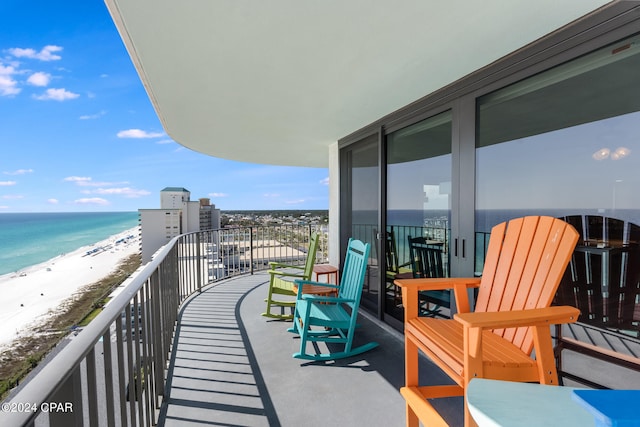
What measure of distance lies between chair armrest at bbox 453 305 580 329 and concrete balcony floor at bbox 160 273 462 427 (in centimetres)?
93

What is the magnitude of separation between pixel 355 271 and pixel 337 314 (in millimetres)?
448

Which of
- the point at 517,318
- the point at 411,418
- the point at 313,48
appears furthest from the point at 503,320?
the point at 313,48

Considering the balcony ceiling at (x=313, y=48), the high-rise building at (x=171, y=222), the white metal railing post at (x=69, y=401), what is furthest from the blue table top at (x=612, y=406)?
the high-rise building at (x=171, y=222)

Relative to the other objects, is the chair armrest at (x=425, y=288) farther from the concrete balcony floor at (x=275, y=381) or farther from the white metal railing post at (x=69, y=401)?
the white metal railing post at (x=69, y=401)

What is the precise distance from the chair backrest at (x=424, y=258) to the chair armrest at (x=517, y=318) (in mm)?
1353

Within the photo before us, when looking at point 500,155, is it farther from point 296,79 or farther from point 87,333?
point 87,333

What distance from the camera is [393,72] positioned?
2.25 metres

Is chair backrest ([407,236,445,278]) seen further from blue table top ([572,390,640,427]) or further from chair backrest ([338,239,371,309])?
blue table top ([572,390,640,427])

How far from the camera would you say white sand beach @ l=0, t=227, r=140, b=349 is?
16625 millimetres

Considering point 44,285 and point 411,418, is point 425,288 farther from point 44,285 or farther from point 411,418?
point 44,285

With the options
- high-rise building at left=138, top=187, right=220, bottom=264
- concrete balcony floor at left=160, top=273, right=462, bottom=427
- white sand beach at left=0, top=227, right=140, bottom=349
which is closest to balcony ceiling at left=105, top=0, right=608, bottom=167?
concrete balcony floor at left=160, top=273, right=462, bottom=427

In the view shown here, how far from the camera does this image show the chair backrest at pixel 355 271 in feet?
8.74

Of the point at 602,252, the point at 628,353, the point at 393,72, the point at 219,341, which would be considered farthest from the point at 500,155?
the point at 219,341

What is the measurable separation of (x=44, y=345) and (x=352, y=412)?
17460 mm
